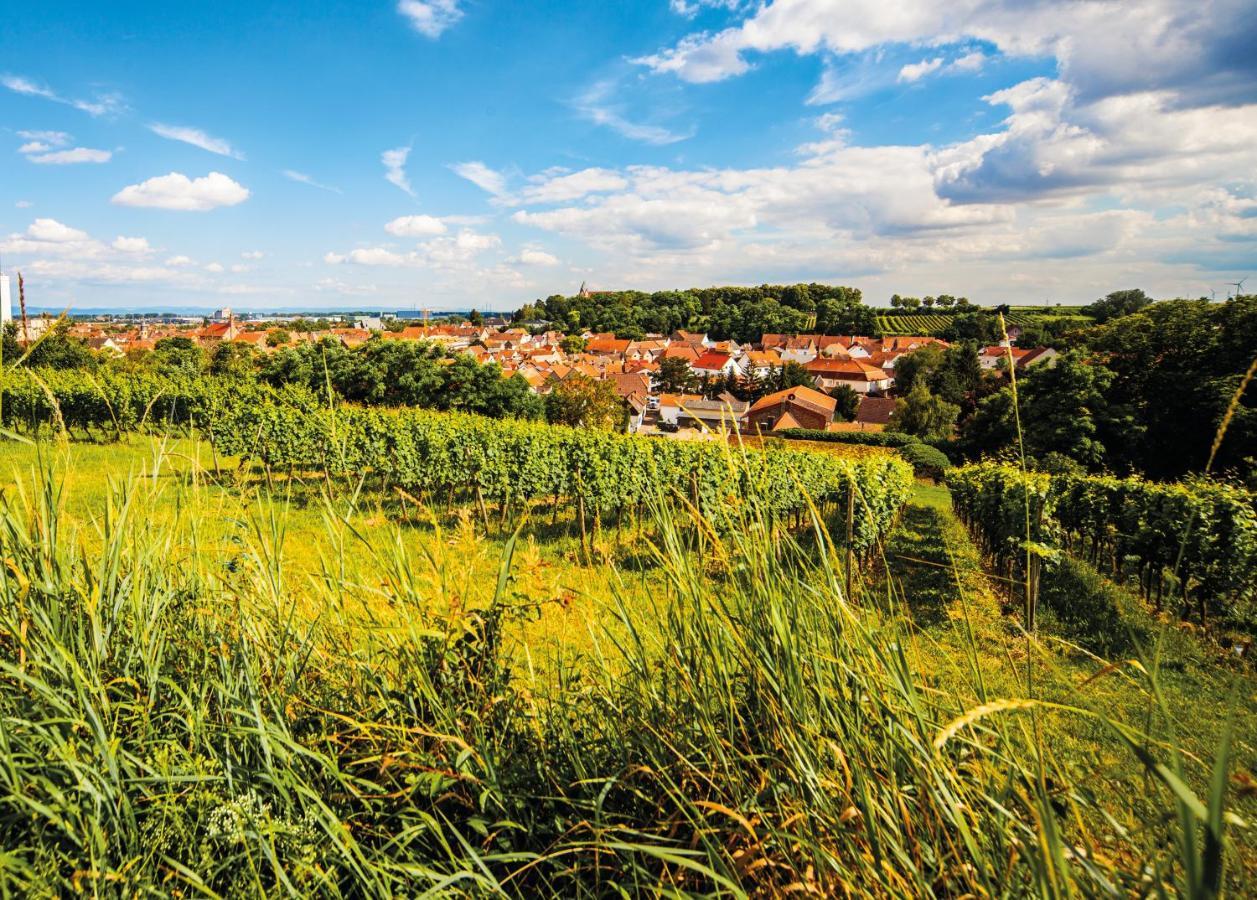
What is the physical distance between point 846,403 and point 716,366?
26.3m

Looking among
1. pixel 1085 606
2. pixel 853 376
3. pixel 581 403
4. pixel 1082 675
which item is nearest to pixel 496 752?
pixel 1082 675

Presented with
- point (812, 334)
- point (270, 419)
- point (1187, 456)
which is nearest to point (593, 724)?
point (270, 419)

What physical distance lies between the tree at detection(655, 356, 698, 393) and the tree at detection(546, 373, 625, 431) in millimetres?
45058

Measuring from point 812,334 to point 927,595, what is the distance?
436ft

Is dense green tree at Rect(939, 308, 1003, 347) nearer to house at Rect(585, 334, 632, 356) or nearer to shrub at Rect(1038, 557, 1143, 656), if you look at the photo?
house at Rect(585, 334, 632, 356)

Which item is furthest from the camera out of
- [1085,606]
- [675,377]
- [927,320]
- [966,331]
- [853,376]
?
[927,320]

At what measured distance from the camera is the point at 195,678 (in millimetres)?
1728

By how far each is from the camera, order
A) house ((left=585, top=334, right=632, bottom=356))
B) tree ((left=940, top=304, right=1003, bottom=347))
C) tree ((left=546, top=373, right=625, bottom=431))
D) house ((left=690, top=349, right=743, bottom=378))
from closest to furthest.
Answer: tree ((left=546, top=373, right=625, bottom=431)) → tree ((left=940, top=304, right=1003, bottom=347)) → house ((left=690, top=349, right=743, bottom=378)) → house ((left=585, top=334, right=632, bottom=356))

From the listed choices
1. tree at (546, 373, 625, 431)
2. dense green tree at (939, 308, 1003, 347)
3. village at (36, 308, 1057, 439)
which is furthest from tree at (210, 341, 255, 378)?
dense green tree at (939, 308, 1003, 347)

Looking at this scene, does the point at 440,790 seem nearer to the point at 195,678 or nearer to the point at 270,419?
the point at 195,678

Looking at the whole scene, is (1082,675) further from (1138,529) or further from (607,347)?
(607,347)

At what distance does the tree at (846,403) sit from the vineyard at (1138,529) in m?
52.8

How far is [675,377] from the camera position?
87.1 meters

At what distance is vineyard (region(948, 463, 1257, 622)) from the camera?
862cm
